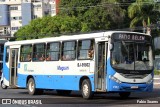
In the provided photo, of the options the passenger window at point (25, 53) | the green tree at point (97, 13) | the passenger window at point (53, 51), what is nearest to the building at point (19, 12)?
the green tree at point (97, 13)

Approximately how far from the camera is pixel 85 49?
19.7 m

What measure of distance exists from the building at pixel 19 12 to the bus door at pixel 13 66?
80.0 metres

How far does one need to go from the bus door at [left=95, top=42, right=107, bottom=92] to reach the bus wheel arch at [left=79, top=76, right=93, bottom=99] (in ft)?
1.39

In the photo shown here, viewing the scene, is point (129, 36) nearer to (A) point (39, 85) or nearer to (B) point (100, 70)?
(B) point (100, 70)

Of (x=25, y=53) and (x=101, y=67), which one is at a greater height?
(x=25, y=53)

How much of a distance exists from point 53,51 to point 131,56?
197 inches

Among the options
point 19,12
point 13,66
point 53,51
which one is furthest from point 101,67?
point 19,12

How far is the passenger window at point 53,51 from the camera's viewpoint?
21719 mm

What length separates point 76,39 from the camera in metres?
20.3

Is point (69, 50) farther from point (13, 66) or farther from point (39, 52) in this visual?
point (13, 66)

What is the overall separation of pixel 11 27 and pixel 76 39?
9391 cm

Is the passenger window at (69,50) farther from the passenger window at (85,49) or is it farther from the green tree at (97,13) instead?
the green tree at (97,13)

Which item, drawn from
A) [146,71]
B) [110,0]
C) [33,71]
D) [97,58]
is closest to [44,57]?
[33,71]

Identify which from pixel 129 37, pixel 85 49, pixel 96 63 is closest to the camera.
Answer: pixel 129 37
